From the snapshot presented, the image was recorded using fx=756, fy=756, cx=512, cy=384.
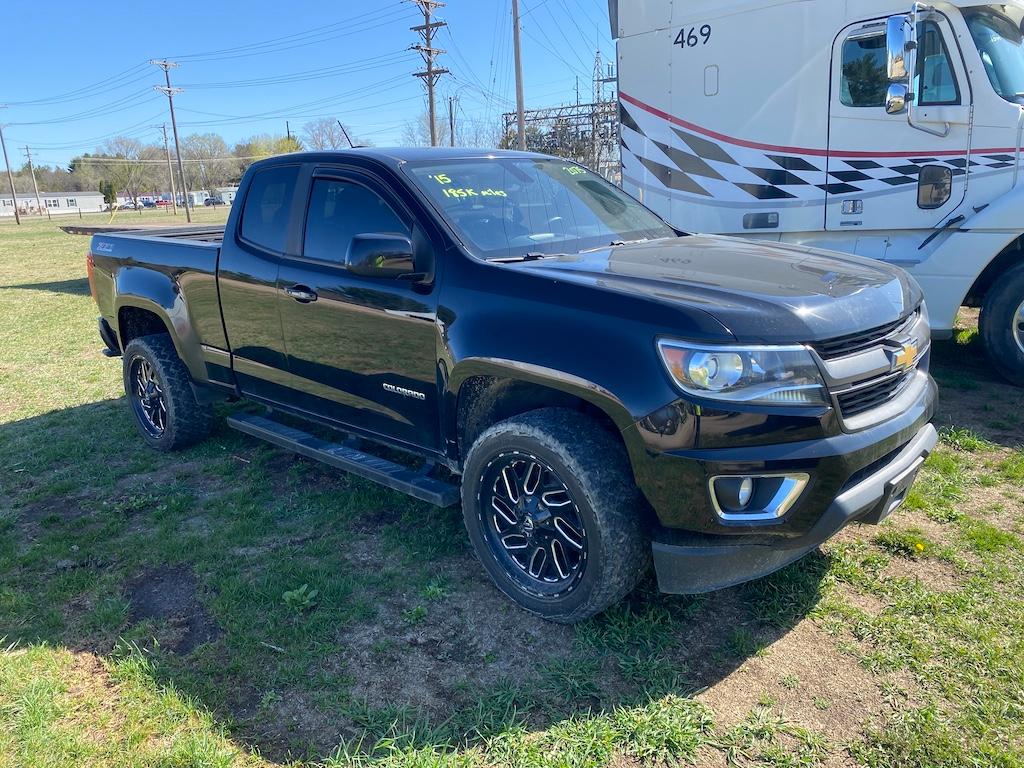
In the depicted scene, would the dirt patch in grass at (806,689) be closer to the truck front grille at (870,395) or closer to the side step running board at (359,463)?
the truck front grille at (870,395)

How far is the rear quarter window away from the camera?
4.19 metres

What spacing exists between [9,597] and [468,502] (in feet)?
7.30

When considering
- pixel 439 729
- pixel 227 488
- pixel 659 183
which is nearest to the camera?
pixel 439 729

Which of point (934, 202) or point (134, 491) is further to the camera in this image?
point (934, 202)

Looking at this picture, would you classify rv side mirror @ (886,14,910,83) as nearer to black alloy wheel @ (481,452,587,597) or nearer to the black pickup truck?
the black pickup truck

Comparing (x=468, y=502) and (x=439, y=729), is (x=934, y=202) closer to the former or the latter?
(x=468, y=502)

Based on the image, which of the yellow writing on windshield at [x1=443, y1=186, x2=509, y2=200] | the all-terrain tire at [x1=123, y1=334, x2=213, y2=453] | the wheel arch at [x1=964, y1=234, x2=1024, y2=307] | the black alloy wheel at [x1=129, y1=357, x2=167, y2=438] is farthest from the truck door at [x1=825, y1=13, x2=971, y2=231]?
the black alloy wheel at [x1=129, y1=357, x2=167, y2=438]

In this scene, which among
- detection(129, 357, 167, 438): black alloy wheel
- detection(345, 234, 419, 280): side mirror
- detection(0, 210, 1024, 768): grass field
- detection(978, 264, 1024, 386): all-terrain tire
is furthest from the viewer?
detection(978, 264, 1024, 386): all-terrain tire

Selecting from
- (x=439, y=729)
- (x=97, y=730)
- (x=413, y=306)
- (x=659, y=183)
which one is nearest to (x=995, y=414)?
(x=659, y=183)

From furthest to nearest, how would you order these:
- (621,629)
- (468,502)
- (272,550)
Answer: (272,550) < (468,502) < (621,629)

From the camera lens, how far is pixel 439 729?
2566 mm

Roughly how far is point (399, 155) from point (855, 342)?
2.35m

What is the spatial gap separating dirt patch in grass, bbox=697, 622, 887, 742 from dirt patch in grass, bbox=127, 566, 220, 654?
2064 millimetres

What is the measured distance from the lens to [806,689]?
2689 mm
